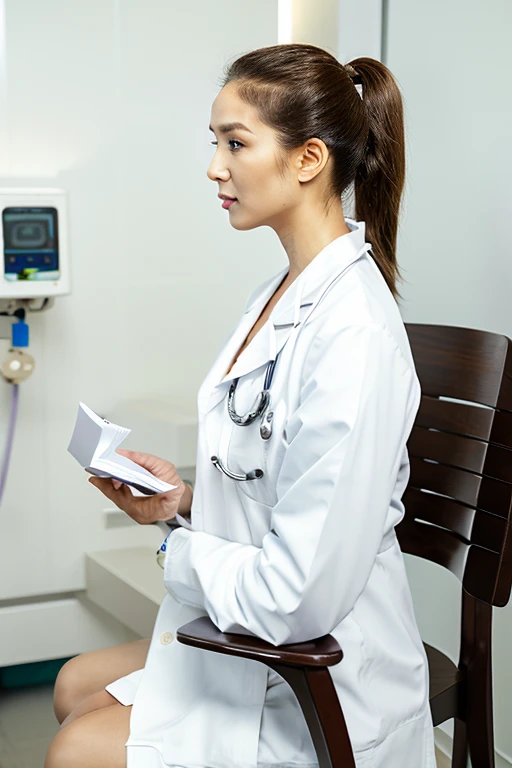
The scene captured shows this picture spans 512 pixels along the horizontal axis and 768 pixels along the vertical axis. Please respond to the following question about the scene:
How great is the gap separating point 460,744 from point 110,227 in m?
1.44

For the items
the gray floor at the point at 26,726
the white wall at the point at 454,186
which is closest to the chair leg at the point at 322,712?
the white wall at the point at 454,186

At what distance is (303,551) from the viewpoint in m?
0.95

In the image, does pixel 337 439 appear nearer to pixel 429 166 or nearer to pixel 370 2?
pixel 429 166

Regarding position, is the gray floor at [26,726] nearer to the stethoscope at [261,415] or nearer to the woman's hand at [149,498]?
the woman's hand at [149,498]

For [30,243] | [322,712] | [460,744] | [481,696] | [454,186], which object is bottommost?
[460,744]

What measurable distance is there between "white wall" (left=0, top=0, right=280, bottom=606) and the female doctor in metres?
0.98

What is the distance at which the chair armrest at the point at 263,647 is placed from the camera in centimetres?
92

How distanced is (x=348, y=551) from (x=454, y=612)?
3.34 ft

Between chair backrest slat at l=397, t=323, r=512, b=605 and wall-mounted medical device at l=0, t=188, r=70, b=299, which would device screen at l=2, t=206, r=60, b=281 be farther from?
chair backrest slat at l=397, t=323, r=512, b=605

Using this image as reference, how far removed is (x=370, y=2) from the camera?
78.5 inches

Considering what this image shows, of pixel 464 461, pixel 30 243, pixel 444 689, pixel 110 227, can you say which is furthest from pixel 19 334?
pixel 444 689

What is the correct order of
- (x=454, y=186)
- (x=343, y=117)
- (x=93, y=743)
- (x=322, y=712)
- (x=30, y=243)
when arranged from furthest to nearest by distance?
(x=30, y=243) < (x=454, y=186) < (x=343, y=117) < (x=93, y=743) < (x=322, y=712)

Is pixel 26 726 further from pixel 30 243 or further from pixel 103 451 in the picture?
pixel 103 451

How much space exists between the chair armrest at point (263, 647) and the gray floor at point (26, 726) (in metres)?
1.09
